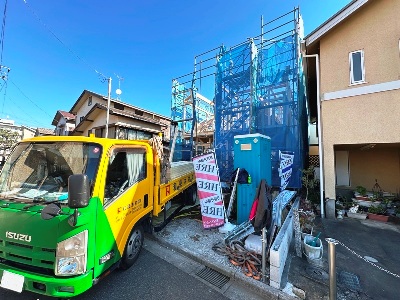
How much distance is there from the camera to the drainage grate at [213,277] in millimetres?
3167

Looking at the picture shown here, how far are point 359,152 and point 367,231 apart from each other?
479cm

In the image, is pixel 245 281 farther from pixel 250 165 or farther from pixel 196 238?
pixel 250 165

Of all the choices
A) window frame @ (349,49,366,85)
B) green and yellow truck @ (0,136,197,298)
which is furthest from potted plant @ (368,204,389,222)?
green and yellow truck @ (0,136,197,298)

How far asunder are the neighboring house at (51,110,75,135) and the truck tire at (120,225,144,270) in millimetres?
21154

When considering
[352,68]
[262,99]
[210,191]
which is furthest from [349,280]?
[262,99]

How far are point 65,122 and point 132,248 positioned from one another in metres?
23.9

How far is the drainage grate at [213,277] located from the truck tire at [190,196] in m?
3.56

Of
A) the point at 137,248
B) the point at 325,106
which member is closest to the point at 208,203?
the point at 137,248

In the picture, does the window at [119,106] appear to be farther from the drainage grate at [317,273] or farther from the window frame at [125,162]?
the drainage grate at [317,273]

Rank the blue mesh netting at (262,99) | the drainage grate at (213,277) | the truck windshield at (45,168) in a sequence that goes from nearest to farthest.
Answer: the truck windshield at (45,168), the drainage grate at (213,277), the blue mesh netting at (262,99)

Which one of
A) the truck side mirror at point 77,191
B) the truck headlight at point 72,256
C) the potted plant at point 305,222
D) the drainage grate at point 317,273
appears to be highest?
the truck side mirror at point 77,191

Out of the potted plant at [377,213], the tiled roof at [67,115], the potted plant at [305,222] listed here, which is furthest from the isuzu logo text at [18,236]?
the tiled roof at [67,115]

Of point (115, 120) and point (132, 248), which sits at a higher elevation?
point (115, 120)

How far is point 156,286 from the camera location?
3.02 m
